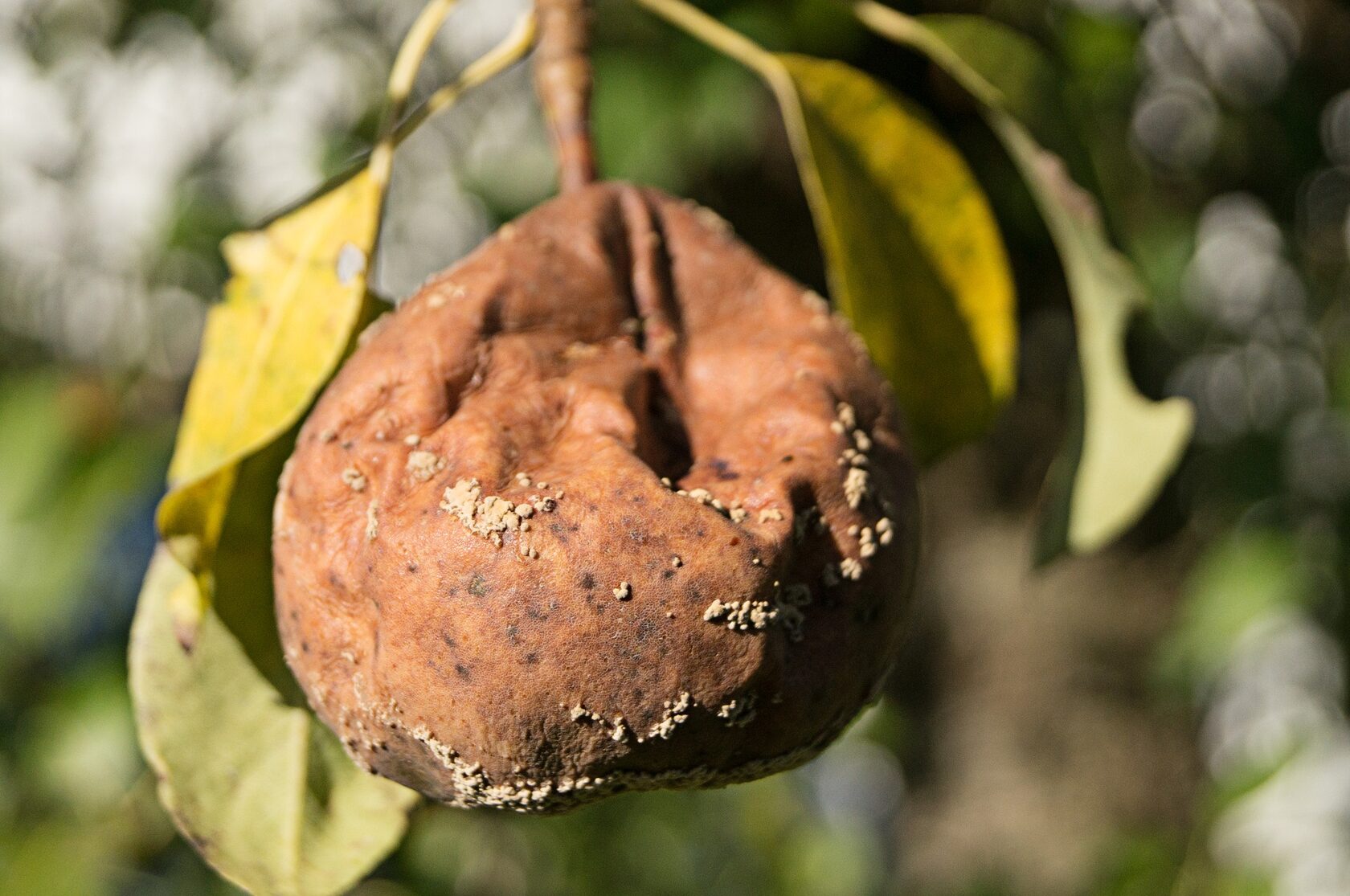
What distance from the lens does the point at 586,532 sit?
0.71 meters

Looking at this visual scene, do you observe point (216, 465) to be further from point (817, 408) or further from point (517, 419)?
point (817, 408)

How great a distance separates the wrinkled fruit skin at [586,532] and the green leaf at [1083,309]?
0.40 meters

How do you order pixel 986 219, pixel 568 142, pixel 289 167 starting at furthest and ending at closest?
pixel 289 167
pixel 986 219
pixel 568 142

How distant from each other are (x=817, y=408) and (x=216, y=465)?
1.31ft

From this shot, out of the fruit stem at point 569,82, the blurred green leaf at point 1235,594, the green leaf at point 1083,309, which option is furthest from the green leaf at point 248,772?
the blurred green leaf at point 1235,594

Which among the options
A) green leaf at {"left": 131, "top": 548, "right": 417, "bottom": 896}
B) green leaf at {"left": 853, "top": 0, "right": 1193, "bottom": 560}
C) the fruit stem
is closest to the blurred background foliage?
green leaf at {"left": 853, "top": 0, "right": 1193, "bottom": 560}

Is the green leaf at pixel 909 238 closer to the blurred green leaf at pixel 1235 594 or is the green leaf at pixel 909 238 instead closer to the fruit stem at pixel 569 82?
the fruit stem at pixel 569 82

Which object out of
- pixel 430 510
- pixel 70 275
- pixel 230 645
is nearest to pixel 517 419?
pixel 430 510

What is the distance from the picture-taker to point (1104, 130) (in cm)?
215

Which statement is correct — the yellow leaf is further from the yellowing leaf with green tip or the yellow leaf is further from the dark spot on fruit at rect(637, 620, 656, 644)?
the yellowing leaf with green tip

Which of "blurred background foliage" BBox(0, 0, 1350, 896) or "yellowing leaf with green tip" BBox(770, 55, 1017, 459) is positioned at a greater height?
"yellowing leaf with green tip" BBox(770, 55, 1017, 459)

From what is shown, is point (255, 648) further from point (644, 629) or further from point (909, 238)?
point (909, 238)

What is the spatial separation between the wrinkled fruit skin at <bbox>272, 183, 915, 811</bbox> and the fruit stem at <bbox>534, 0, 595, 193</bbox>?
56 millimetres

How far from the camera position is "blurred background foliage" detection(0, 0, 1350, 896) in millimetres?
1979
